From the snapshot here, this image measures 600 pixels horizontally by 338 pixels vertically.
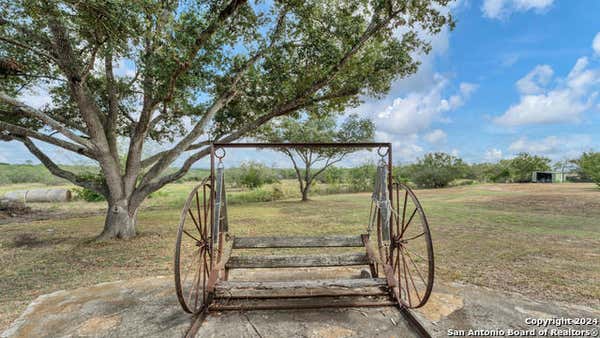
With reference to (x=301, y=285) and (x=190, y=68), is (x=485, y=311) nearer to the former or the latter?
(x=301, y=285)

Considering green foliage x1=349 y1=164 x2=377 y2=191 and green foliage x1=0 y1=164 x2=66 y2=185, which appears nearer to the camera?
green foliage x1=0 y1=164 x2=66 y2=185

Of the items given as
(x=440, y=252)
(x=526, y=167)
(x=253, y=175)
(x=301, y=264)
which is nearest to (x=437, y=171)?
(x=526, y=167)

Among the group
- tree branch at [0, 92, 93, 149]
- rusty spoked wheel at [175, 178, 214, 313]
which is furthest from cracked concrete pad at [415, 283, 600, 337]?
tree branch at [0, 92, 93, 149]

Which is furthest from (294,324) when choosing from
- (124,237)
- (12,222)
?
(12,222)

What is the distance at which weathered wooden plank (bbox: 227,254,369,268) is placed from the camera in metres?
2.77

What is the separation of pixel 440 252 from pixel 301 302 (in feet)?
11.1

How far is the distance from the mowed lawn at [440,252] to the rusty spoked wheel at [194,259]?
338mm

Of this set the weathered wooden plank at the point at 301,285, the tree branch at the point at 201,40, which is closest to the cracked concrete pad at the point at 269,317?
the weathered wooden plank at the point at 301,285

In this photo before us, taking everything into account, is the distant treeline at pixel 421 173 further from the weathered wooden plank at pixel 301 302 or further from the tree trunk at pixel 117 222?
the weathered wooden plank at pixel 301 302

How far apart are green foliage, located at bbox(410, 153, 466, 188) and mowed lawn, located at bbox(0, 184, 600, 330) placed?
15.5m

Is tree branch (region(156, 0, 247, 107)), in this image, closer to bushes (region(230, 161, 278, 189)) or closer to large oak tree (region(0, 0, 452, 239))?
large oak tree (region(0, 0, 452, 239))

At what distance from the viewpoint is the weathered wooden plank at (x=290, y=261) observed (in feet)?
9.09

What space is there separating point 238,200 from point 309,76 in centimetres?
1159

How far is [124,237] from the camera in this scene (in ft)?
20.1
